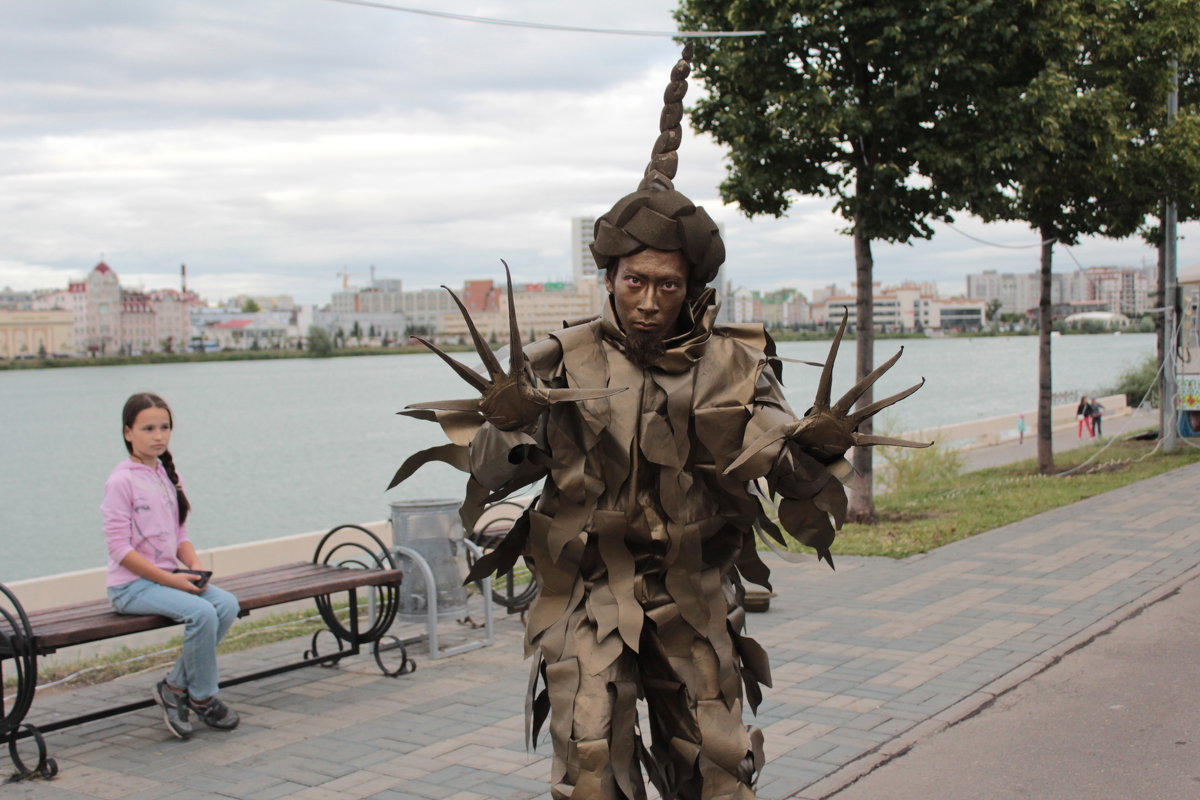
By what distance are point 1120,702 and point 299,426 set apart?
49960mm

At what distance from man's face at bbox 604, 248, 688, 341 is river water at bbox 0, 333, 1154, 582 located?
2353 millimetres

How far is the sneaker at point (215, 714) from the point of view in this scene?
20.0 feet

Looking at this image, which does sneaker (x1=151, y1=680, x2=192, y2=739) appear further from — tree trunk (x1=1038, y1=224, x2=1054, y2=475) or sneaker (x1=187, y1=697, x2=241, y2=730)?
tree trunk (x1=1038, y1=224, x2=1054, y2=475)

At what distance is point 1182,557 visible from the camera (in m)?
9.88

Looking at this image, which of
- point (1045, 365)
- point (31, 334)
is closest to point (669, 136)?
point (1045, 365)

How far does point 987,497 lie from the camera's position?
45.6ft

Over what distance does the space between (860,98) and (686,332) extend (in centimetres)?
818

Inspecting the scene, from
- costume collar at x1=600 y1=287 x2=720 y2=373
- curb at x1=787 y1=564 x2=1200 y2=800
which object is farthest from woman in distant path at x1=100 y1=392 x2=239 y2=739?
costume collar at x1=600 y1=287 x2=720 y2=373

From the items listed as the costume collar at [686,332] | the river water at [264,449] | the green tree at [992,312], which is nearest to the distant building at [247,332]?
the river water at [264,449]

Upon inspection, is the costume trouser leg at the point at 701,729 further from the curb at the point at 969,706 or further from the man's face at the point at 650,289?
the curb at the point at 969,706

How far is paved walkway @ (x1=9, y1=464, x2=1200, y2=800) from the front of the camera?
17.4 feet

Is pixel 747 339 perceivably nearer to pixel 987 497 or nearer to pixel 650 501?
pixel 650 501

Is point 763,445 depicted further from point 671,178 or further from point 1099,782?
point 1099,782

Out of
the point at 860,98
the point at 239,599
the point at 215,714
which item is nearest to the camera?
the point at 215,714
